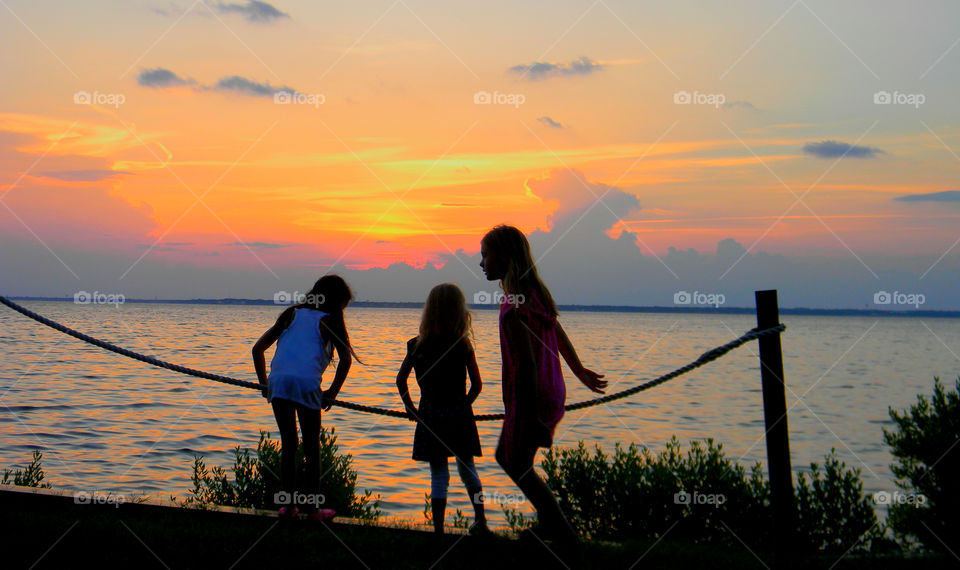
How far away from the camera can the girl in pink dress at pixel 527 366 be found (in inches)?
192

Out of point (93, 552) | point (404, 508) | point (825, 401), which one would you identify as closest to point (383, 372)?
point (825, 401)

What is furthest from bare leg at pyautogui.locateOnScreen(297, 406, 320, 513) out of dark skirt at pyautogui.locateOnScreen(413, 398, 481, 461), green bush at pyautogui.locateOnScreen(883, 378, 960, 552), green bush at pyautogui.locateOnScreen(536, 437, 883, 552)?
green bush at pyautogui.locateOnScreen(883, 378, 960, 552)

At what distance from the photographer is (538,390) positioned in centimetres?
502

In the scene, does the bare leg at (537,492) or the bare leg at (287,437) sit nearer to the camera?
the bare leg at (537,492)

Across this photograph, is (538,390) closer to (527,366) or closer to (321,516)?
(527,366)

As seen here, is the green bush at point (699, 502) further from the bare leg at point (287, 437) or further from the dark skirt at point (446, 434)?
the bare leg at point (287, 437)

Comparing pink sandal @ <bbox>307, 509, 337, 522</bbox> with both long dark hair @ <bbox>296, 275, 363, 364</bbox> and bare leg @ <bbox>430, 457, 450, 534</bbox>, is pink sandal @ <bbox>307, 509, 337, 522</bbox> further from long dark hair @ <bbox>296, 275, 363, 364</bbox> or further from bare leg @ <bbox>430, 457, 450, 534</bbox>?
long dark hair @ <bbox>296, 275, 363, 364</bbox>

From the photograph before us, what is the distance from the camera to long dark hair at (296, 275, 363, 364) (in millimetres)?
6176

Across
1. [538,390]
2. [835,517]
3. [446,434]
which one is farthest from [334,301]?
[835,517]

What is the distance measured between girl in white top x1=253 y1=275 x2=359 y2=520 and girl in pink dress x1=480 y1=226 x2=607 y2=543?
61.8 inches

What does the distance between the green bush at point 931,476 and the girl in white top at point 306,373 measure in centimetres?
493

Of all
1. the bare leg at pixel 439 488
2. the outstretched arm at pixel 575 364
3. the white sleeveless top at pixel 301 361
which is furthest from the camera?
the white sleeveless top at pixel 301 361

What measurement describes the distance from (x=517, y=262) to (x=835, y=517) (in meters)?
3.83

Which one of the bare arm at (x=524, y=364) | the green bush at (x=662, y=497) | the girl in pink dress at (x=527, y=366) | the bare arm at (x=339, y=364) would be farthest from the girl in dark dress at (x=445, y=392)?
the green bush at (x=662, y=497)
